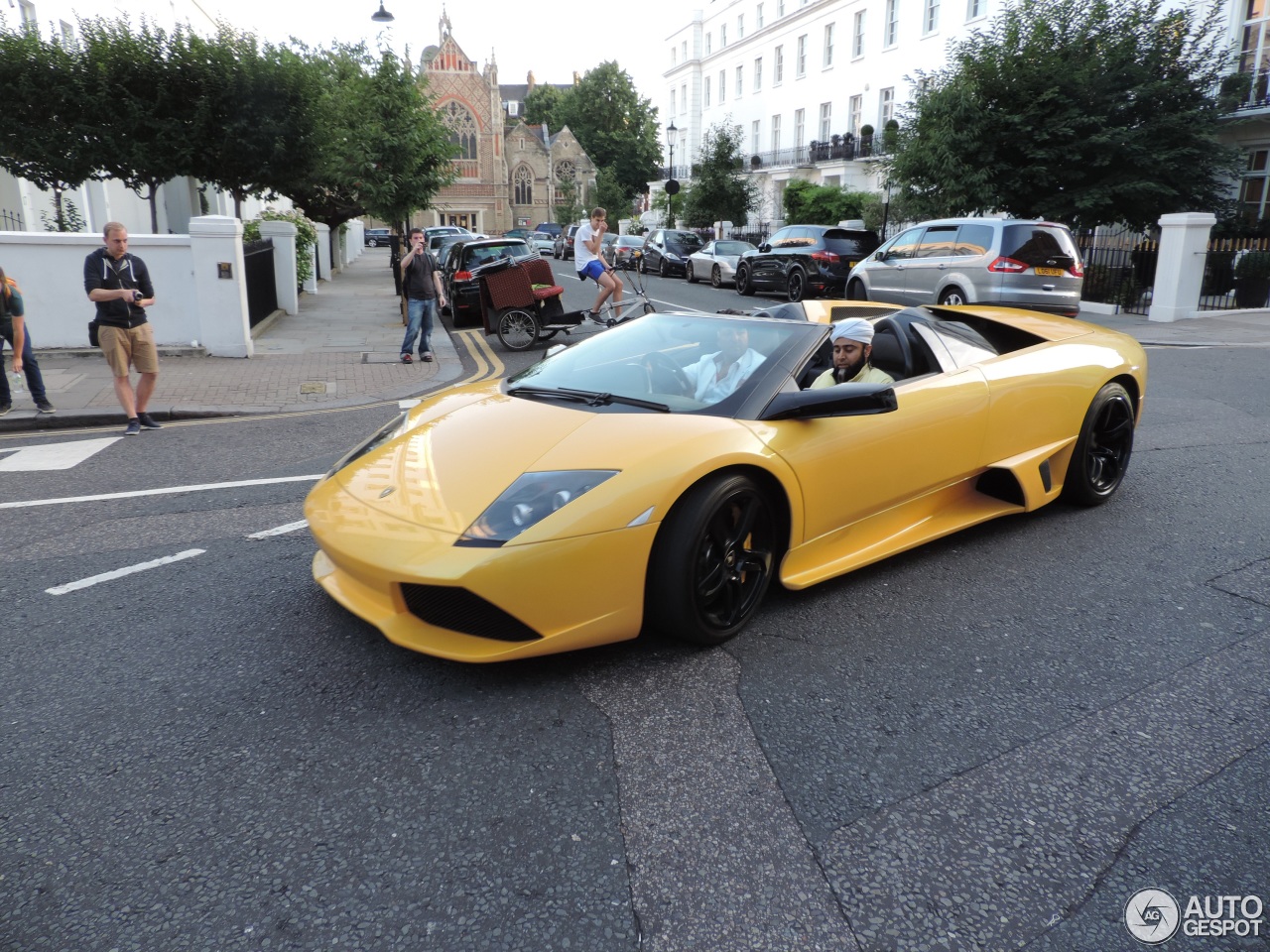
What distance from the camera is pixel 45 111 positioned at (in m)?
15.3

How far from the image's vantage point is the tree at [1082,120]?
19875 millimetres

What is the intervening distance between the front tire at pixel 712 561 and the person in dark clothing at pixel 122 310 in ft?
19.6

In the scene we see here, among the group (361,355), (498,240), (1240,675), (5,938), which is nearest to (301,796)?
(5,938)

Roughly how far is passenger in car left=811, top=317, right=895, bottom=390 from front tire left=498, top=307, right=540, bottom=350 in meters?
9.52

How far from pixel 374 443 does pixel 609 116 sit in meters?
93.6

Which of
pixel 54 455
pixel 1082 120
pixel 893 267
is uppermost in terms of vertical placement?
pixel 1082 120

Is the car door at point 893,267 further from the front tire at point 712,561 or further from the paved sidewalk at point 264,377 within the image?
the front tire at point 712,561

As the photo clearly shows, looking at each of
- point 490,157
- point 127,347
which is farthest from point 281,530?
point 490,157

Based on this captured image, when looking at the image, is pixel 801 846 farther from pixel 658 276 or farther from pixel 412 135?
pixel 658 276

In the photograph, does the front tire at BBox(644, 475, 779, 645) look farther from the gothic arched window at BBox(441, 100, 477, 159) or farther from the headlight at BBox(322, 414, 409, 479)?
the gothic arched window at BBox(441, 100, 477, 159)

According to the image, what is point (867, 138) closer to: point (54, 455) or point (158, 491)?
point (54, 455)

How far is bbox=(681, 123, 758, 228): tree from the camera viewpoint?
132 feet

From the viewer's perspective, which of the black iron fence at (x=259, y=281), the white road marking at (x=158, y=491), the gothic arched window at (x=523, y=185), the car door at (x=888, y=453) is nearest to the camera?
the car door at (x=888, y=453)

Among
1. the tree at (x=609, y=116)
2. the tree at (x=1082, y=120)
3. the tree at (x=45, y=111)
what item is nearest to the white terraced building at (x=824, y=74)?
the tree at (x=1082, y=120)
